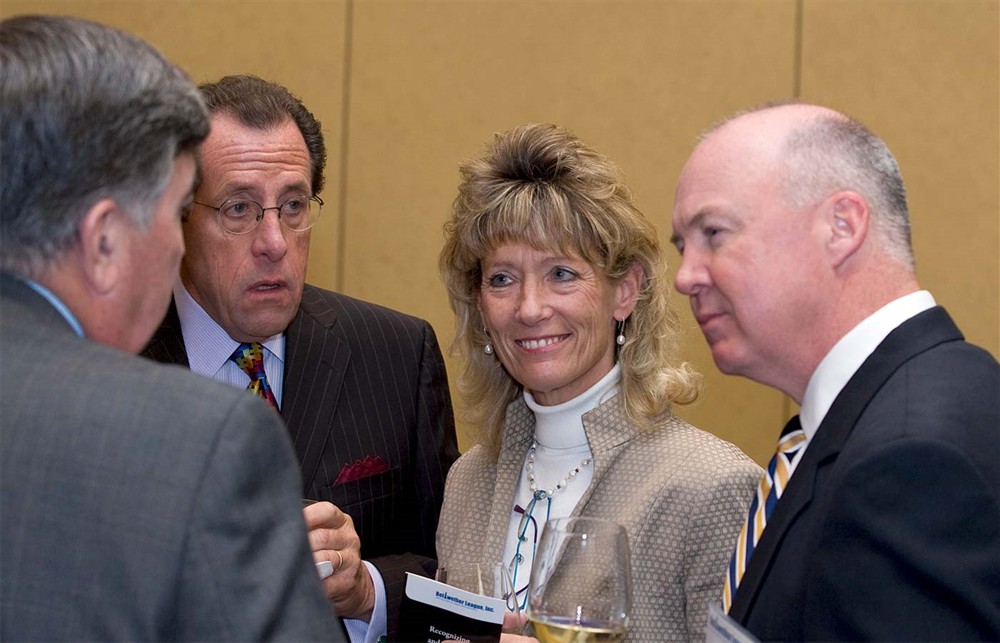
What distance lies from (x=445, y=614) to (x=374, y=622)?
2.30ft

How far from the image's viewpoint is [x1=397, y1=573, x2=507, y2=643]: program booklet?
1.77 meters

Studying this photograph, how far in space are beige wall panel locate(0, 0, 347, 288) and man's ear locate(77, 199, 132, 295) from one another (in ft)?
10.5

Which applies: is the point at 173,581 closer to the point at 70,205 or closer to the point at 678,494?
the point at 70,205

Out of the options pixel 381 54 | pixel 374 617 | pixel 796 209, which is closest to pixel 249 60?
pixel 381 54

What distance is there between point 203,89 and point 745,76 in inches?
82.8

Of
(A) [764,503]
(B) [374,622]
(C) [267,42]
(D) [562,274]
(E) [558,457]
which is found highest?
(C) [267,42]

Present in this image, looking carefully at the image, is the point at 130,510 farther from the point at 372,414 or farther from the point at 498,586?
the point at 372,414

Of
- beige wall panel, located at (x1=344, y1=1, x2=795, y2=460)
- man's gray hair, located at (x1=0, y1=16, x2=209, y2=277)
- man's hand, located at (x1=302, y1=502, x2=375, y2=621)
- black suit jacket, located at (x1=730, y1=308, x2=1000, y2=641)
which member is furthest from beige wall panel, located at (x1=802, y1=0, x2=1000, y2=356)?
man's gray hair, located at (x1=0, y1=16, x2=209, y2=277)

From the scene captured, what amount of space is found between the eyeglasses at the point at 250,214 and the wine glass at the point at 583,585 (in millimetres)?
1342

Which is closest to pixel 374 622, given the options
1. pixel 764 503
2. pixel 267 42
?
pixel 764 503

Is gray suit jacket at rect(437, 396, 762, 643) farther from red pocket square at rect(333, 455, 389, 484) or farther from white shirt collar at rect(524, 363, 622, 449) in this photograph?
red pocket square at rect(333, 455, 389, 484)

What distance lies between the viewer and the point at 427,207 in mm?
4391

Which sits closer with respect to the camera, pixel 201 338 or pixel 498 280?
pixel 498 280

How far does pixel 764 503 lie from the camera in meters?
1.68
